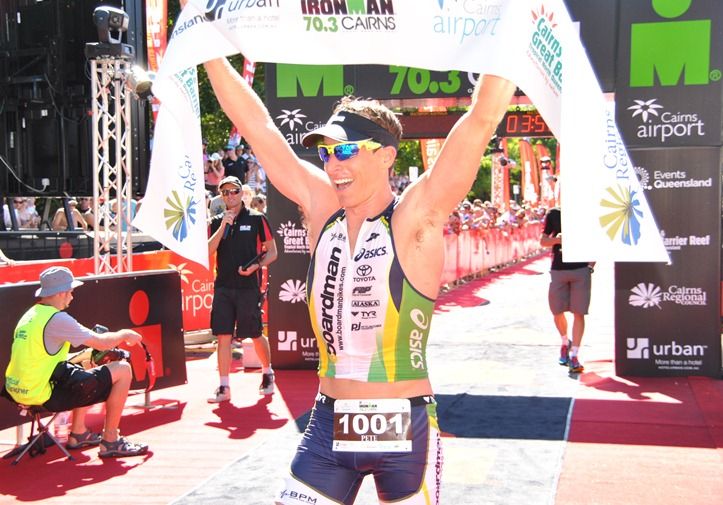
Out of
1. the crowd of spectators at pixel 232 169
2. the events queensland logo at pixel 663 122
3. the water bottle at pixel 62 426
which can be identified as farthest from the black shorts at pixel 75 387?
the crowd of spectators at pixel 232 169

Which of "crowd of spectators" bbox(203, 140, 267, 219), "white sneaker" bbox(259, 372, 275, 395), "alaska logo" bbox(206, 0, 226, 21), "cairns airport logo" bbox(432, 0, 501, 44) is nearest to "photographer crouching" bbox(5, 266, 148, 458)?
"white sneaker" bbox(259, 372, 275, 395)

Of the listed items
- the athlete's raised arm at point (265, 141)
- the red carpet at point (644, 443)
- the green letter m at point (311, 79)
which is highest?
the green letter m at point (311, 79)

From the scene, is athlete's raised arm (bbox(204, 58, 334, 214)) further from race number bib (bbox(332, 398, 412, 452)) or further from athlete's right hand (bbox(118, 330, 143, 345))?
athlete's right hand (bbox(118, 330, 143, 345))

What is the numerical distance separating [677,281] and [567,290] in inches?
46.9

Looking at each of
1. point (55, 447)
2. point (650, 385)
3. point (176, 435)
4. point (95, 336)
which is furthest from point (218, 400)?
point (650, 385)

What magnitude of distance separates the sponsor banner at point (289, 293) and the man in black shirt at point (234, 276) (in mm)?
1355

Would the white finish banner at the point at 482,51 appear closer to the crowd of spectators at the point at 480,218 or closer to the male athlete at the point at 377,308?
the male athlete at the point at 377,308

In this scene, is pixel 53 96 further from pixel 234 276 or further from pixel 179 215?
pixel 179 215

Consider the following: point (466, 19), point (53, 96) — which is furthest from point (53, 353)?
point (53, 96)

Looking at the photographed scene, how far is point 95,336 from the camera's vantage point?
6465mm

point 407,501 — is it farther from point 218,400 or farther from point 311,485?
point 218,400

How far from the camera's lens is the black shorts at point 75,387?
646cm

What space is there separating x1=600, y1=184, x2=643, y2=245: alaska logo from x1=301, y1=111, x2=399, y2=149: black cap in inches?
46.8

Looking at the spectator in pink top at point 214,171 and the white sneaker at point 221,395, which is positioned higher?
the spectator in pink top at point 214,171
